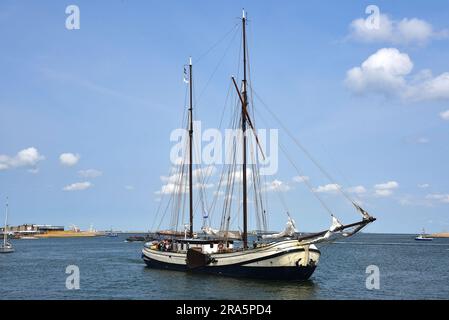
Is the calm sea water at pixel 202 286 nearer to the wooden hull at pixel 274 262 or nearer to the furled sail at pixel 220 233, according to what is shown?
the wooden hull at pixel 274 262

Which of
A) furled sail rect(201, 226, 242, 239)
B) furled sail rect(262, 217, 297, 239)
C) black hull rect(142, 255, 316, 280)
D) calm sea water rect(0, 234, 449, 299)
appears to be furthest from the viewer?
furled sail rect(201, 226, 242, 239)

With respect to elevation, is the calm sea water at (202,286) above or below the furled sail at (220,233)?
below

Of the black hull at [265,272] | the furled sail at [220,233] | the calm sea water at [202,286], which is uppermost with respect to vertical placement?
the furled sail at [220,233]

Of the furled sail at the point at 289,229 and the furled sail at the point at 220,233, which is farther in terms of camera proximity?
the furled sail at the point at 220,233

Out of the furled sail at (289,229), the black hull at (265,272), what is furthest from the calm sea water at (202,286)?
the furled sail at (289,229)

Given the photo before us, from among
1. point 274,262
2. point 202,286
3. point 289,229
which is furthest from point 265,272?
point 202,286

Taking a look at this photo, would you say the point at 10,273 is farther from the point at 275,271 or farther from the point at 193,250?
the point at 275,271

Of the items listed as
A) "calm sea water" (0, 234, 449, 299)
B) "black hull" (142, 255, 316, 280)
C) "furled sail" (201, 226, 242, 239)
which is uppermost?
"furled sail" (201, 226, 242, 239)

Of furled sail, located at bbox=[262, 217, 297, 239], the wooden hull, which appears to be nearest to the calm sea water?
the wooden hull

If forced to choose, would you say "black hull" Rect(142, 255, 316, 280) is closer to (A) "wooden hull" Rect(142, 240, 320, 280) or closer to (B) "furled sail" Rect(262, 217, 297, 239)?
(A) "wooden hull" Rect(142, 240, 320, 280)
